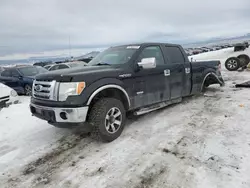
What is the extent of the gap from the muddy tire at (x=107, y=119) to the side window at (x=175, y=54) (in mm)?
2131

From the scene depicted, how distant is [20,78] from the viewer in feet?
33.0

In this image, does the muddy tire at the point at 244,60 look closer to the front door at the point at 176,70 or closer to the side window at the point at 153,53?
the front door at the point at 176,70

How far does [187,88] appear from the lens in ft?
A: 19.0

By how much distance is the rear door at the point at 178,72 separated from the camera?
5.22 meters

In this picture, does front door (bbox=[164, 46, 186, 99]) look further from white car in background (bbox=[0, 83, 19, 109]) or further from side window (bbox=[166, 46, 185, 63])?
white car in background (bbox=[0, 83, 19, 109])

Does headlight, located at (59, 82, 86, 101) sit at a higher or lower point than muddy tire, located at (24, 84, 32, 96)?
higher

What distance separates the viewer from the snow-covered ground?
272cm

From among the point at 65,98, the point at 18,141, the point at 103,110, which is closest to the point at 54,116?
the point at 65,98

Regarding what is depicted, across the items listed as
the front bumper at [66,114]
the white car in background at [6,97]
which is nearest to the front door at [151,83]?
the front bumper at [66,114]

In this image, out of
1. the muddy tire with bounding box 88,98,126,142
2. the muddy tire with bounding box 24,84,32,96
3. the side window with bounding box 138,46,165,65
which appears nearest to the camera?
the muddy tire with bounding box 88,98,126,142

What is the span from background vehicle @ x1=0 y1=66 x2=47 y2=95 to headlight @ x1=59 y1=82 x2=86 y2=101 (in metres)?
7.03

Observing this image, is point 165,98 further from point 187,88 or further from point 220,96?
point 220,96

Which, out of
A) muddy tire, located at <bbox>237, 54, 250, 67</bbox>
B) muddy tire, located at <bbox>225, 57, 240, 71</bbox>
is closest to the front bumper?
muddy tire, located at <bbox>225, 57, 240, 71</bbox>

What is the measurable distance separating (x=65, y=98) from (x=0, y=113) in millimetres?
3575
